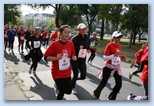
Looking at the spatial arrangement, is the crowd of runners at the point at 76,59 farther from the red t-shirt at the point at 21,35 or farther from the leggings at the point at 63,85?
the red t-shirt at the point at 21,35

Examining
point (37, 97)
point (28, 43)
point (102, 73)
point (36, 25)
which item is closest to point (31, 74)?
point (28, 43)

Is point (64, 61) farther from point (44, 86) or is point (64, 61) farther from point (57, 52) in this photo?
point (44, 86)

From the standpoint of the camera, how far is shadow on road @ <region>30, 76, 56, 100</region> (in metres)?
3.60

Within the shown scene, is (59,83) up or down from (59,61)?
down

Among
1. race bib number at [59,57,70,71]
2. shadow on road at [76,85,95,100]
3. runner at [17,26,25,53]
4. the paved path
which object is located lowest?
shadow on road at [76,85,95,100]

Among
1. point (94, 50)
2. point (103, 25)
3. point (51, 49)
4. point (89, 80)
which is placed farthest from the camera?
point (94, 50)

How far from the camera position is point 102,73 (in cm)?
341

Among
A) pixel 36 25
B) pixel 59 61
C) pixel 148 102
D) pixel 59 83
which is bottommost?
pixel 148 102

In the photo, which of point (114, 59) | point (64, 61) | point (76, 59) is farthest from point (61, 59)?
point (114, 59)

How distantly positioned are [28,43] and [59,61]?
193cm

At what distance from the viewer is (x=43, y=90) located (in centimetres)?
389

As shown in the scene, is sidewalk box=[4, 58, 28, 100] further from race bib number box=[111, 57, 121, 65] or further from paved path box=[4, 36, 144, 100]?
race bib number box=[111, 57, 121, 65]

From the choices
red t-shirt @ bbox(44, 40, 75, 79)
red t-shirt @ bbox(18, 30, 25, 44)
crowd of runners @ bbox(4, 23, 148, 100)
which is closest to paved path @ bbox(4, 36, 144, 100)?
crowd of runners @ bbox(4, 23, 148, 100)

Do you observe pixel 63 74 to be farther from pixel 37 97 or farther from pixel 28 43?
pixel 28 43
